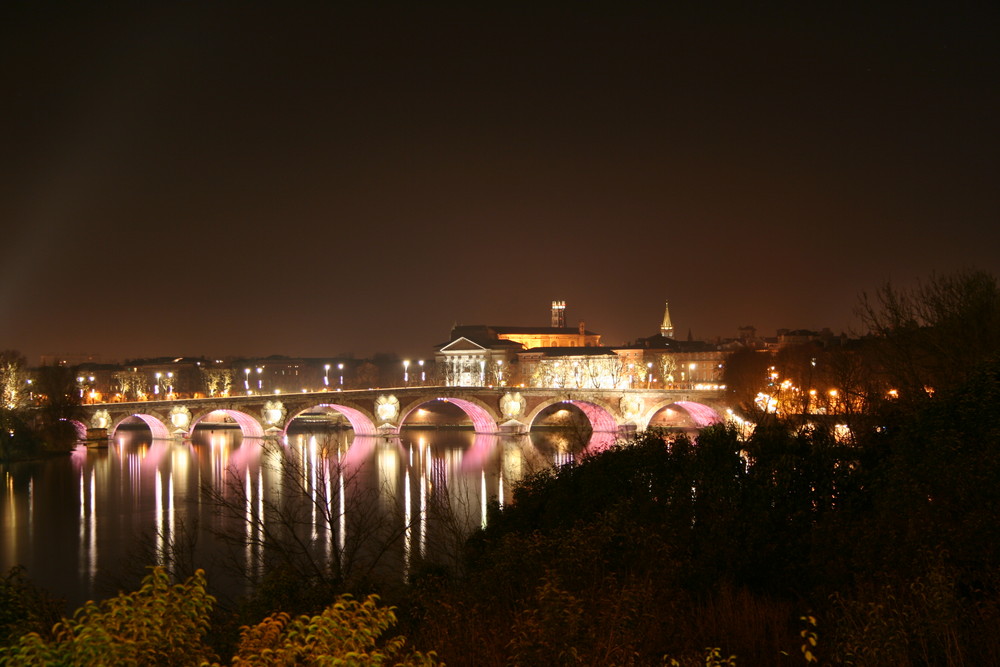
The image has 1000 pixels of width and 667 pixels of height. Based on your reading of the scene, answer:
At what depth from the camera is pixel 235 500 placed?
28234 mm

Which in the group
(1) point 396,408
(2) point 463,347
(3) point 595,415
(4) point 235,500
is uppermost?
(2) point 463,347

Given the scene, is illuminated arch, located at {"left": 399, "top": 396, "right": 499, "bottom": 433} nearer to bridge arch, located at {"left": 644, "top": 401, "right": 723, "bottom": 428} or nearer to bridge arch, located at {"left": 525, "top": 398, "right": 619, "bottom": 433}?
bridge arch, located at {"left": 525, "top": 398, "right": 619, "bottom": 433}

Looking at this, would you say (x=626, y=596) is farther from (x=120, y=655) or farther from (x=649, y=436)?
(x=649, y=436)

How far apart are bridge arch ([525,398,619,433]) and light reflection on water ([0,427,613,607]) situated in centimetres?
571

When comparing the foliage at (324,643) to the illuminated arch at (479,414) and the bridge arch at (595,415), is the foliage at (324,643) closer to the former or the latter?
the bridge arch at (595,415)

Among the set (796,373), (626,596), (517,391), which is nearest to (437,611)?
(626,596)

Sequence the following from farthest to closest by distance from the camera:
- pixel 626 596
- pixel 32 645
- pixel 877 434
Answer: pixel 877 434
pixel 626 596
pixel 32 645

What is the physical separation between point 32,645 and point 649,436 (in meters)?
11.4

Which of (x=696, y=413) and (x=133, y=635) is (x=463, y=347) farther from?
(x=133, y=635)

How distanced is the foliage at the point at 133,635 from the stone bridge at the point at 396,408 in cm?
4443

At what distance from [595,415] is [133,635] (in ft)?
179

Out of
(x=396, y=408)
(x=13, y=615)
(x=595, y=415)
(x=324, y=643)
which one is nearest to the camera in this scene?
(x=324, y=643)

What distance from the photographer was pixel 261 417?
52.0m

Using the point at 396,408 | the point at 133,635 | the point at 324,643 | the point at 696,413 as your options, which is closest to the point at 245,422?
the point at 396,408
